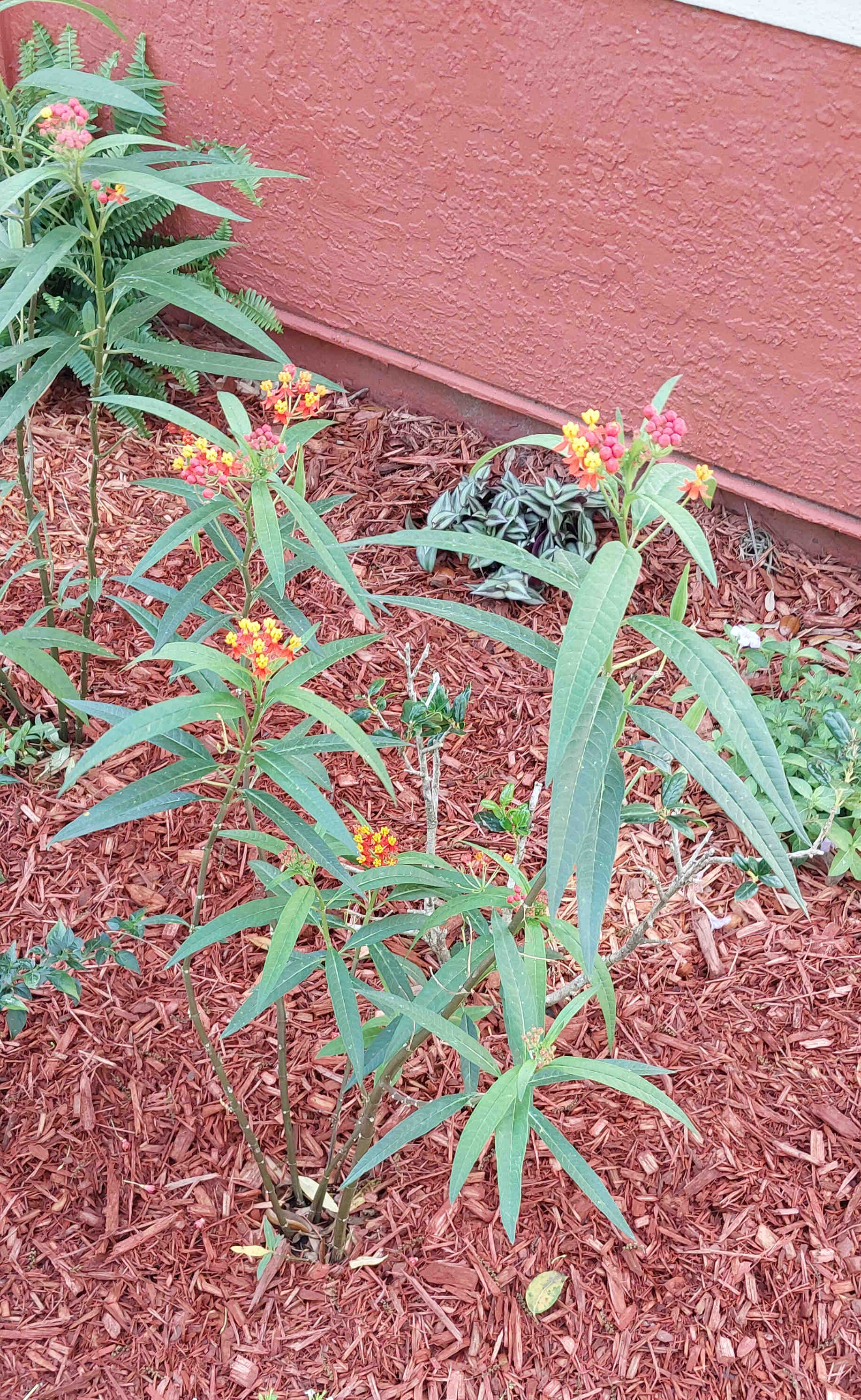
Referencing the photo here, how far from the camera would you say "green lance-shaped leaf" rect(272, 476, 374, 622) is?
1.60 meters

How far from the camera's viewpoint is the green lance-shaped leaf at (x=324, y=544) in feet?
5.26

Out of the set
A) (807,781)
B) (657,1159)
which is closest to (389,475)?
(807,781)

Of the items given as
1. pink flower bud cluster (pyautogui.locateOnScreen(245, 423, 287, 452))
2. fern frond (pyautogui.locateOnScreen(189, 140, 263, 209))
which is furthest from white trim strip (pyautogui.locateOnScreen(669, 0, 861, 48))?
pink flower bud cluster (pyautogui.locateOnScreen(245, 423, 287, 452))

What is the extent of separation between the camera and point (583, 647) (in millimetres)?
1142

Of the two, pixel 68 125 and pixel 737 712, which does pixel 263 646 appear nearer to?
pixel 737 712

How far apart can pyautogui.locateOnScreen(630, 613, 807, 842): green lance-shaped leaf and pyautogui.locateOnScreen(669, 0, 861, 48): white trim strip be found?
2.33m

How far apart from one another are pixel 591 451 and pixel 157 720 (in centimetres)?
61

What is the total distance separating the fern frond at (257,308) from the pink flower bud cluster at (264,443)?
7.39 feet

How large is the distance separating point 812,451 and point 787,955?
1.60 meters

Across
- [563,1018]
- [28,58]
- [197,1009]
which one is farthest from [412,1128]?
[28,58]

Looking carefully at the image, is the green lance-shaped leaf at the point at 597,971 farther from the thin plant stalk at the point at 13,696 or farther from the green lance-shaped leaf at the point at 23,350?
the thin plant stalk at the point at 13,696

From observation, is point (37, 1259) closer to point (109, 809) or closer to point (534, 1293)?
point (534, 1293)

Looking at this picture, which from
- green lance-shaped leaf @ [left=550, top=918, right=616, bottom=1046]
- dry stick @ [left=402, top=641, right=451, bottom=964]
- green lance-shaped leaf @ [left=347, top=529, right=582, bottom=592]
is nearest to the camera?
green lance-shaped leaf @ [left=347, top=529, right=582, bottom=592]

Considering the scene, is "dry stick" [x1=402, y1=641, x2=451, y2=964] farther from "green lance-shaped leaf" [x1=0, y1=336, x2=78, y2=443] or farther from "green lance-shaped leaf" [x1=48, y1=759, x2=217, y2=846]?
"green lance-shaped leaf" [x1=0, y1=336, x2=78, y2=443]
